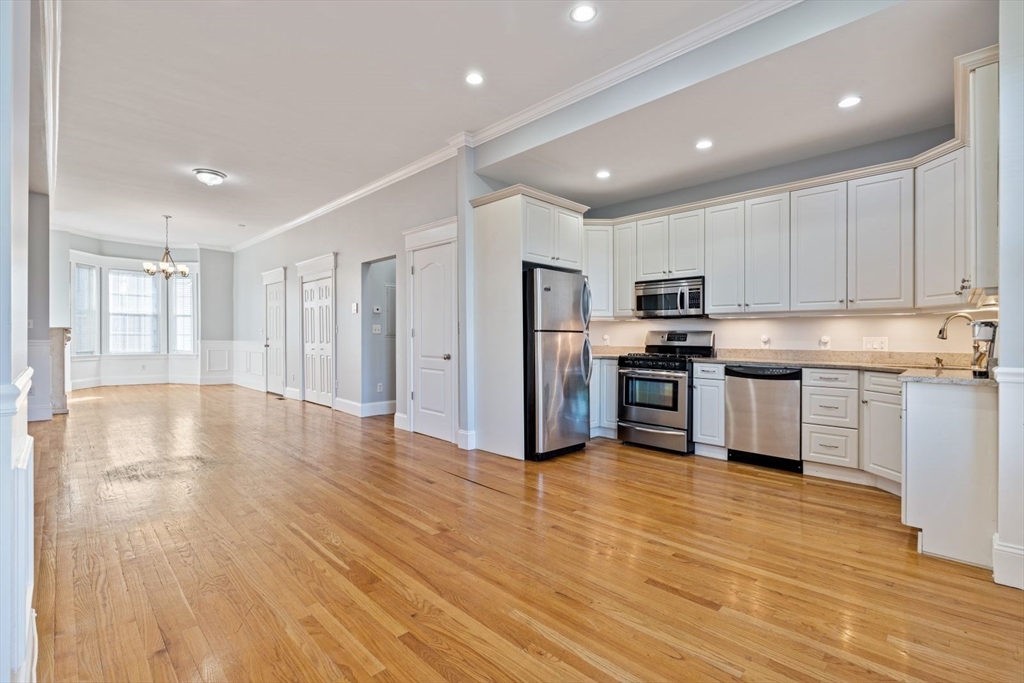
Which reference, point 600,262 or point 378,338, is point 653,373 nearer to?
point 600,262

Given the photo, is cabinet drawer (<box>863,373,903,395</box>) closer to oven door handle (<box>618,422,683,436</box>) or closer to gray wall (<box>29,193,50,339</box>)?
oven door handle (<box>618,422,683,436</box>)

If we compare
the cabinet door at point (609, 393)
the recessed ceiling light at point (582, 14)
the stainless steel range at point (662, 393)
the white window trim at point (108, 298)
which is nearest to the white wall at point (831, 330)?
the stainless steel range at point (662, 393)

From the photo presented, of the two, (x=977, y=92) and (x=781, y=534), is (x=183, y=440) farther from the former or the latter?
(x=977, y=92)

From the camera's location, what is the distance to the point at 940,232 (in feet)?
10.8

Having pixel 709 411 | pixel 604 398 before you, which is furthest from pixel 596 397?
pixel 709 411

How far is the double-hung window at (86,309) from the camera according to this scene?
8734mm

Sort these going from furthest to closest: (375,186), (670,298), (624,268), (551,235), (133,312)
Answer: (133,312) < (375,186) < (624,268) < (670,298) < (551,235)

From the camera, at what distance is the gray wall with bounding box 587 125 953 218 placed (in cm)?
373

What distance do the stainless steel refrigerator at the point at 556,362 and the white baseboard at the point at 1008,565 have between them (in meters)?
2.82

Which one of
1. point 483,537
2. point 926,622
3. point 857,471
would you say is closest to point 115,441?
point 483,537

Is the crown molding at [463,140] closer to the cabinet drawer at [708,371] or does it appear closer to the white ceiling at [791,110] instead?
the white ceiling at [791,110]

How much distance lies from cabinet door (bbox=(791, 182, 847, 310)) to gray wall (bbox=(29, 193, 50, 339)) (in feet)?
26.9

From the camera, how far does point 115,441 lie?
4898 millimetres

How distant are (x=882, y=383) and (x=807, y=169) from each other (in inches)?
81.2
